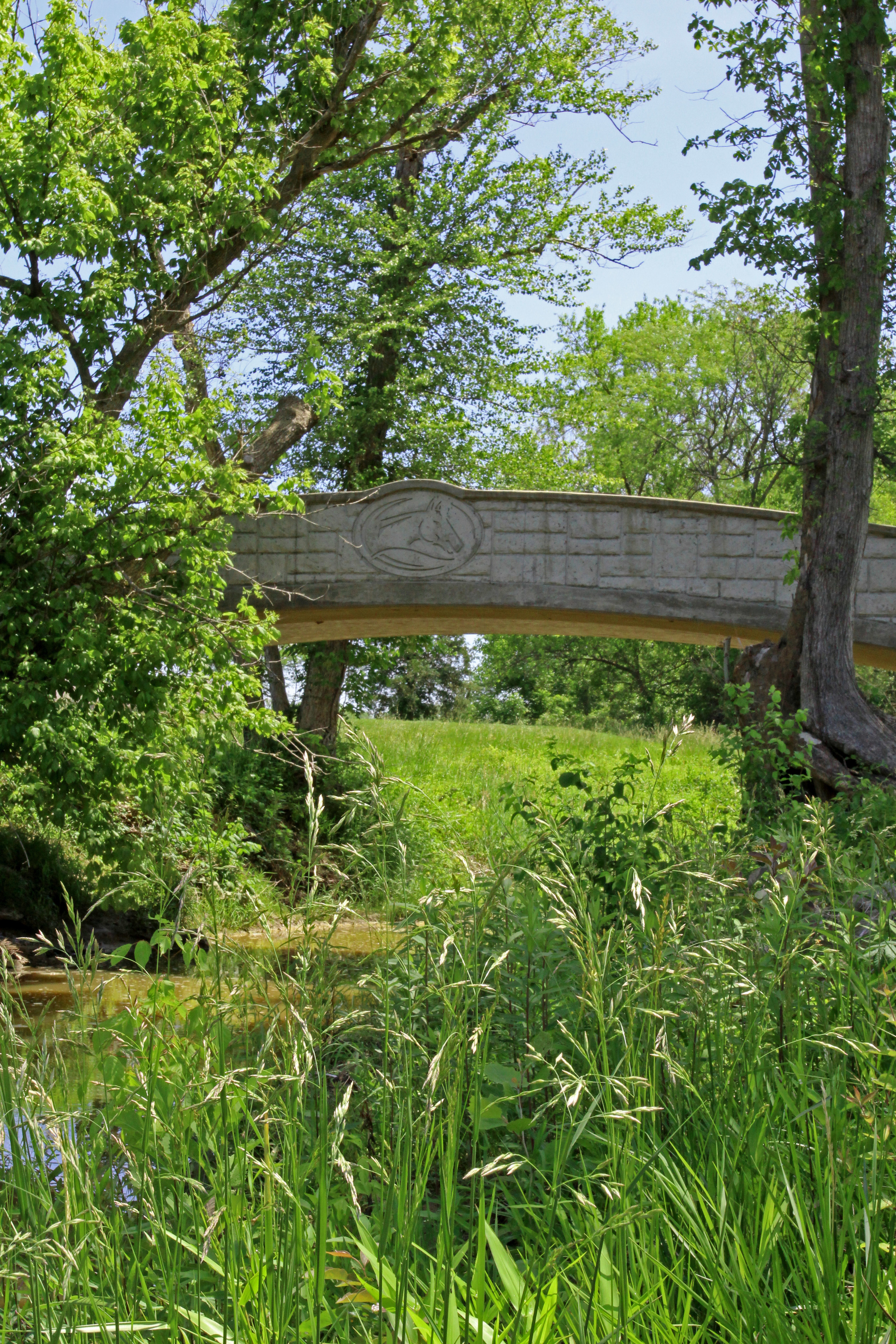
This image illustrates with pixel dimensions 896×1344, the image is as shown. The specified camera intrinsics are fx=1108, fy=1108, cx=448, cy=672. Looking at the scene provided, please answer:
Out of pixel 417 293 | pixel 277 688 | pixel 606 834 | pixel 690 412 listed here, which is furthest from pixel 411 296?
pixel 690 412

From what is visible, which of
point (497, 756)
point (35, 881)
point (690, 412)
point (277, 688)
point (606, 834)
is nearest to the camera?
point (606, 834)

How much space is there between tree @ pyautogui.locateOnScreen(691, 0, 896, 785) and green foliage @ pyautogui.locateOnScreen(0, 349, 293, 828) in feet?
12.6

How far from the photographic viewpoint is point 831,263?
7438 millimetres

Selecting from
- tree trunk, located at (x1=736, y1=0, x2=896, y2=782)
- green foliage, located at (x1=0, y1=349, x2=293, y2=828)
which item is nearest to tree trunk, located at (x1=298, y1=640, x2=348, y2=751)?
green foliage, located at (x1=0, y1=349, x2=293, y2=828)

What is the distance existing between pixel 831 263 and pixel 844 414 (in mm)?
1016

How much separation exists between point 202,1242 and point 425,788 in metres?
13.0

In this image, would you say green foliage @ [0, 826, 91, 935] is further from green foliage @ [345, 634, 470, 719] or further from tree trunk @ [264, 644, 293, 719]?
tree trunk @ [264, 644, 293, 719]

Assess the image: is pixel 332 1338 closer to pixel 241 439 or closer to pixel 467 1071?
pixel 467 1071

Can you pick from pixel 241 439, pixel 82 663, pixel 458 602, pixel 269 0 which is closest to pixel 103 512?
pixel 82 663

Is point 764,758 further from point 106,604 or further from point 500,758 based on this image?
point 500,758

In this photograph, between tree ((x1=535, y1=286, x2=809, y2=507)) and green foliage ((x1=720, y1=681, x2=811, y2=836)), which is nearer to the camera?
green foliage ((x1=720, y1=681, x2=811, y2=836))

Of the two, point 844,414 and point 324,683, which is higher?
point 844,414

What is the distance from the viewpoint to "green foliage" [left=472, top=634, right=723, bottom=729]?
26.5 metres

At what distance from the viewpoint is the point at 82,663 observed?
7.14m
